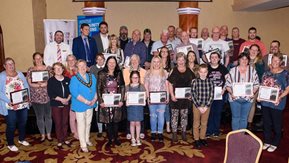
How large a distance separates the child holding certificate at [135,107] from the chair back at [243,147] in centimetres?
204

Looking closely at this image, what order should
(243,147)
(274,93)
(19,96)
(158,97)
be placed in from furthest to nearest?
(158,97), (19,96), (274,93), (243,147)

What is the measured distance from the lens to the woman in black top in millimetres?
4508

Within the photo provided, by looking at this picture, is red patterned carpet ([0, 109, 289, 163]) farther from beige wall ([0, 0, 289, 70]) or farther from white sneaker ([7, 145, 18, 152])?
beige wall ([0, 0, 289, 70])

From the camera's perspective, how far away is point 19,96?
4461mm

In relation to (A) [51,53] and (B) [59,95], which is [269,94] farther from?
(A) [51,53]

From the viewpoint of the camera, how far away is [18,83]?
177 inches

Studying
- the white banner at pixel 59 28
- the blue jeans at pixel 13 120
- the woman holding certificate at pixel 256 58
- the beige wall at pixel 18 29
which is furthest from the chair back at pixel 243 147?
the white banner at pixel 59 28

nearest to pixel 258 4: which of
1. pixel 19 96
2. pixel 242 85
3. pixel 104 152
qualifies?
pixel 242 85

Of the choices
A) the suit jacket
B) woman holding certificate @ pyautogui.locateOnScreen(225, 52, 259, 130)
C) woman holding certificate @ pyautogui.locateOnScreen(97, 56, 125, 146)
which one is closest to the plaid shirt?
woman holding certificate @ pyautogui.locateOnScreen(225, 52, 259, 130)

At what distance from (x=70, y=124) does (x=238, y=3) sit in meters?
6.39

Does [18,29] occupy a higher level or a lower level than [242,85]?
higher

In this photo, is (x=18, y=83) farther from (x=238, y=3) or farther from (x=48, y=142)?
(x=238, y=3)

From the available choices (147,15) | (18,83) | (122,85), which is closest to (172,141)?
(122,85)

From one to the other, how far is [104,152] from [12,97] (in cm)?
170
